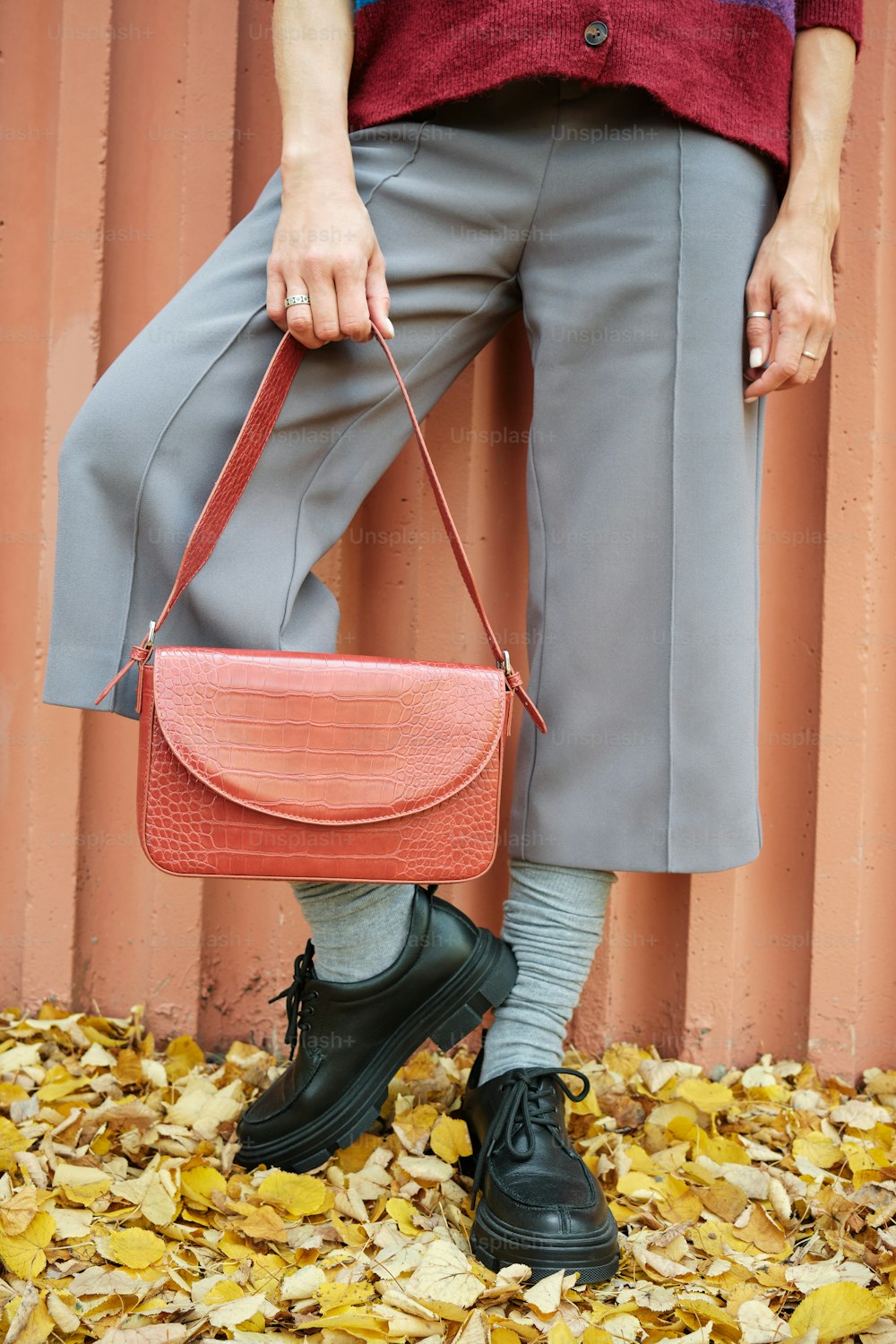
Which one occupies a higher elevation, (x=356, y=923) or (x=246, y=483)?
(x=246, y=483)

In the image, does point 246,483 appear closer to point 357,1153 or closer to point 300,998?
point 300,998

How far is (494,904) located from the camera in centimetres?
153

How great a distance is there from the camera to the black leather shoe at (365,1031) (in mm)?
1129

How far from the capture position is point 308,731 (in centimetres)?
95

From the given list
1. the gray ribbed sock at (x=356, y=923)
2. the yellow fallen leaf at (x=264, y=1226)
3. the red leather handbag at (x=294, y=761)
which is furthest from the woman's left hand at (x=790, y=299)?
the yellow fallen leaf at (x=264, y=1226)

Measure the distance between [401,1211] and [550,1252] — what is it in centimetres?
18

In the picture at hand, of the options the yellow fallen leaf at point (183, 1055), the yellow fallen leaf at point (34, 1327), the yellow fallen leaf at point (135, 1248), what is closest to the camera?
the yellow fallen leaf at point (34, 1327)

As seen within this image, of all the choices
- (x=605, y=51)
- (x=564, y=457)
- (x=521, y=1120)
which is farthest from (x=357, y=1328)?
(x=605, y=51)

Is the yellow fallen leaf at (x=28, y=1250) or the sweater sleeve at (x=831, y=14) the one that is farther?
the sweater sleeve at (x=831, y=14)

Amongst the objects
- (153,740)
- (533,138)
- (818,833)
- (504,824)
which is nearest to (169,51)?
(533,138)

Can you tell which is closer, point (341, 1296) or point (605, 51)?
point (341, 1296)

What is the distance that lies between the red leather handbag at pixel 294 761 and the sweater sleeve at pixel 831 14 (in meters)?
0.77

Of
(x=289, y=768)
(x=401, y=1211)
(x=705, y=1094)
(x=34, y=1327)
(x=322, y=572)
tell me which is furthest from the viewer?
(x=322, y=572)

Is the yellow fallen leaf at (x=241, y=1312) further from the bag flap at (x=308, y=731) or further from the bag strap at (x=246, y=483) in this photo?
the bag strap at (x=246, y=483)
